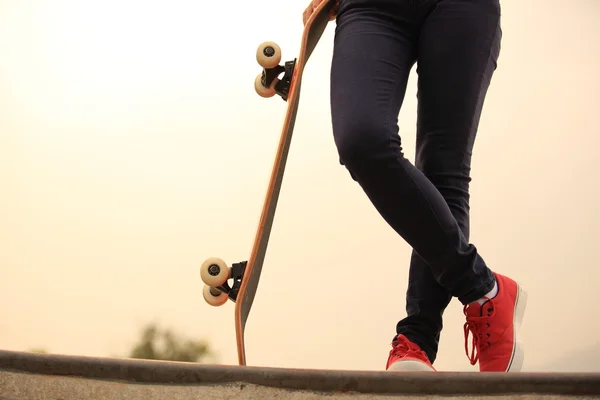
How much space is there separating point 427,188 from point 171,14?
2.85 metres

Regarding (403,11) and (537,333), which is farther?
(537,333)

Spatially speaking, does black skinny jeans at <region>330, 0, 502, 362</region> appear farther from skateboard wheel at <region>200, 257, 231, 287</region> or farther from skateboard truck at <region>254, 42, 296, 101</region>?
skateboard wheel at <region>200, 257, 231, 287</region>

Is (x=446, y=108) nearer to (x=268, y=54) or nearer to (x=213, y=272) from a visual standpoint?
(x=268, y=54)

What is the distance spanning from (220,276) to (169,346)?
2.01 m

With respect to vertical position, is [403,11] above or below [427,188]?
above

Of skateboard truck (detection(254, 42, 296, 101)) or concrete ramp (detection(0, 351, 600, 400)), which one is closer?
concrete ramp (detection(0, 351, 600, 400))

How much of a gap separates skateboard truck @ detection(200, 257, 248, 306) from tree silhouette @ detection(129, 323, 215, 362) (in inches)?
74.7

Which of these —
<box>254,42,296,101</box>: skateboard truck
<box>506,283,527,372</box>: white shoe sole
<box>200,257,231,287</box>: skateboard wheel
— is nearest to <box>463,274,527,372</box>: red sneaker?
<box>506,283,527,372</box>: white shoe sole

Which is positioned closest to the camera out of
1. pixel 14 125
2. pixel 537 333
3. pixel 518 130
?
pixel 537 333

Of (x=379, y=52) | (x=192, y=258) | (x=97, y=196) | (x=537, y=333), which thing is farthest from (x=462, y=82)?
(x=97, y=196)

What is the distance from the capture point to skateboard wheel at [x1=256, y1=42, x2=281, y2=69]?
4.56ft

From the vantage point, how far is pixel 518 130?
3.37 metres

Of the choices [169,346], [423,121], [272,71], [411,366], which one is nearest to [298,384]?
[411,366]

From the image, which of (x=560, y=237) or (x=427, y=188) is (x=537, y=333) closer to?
(x=560, y=237)
